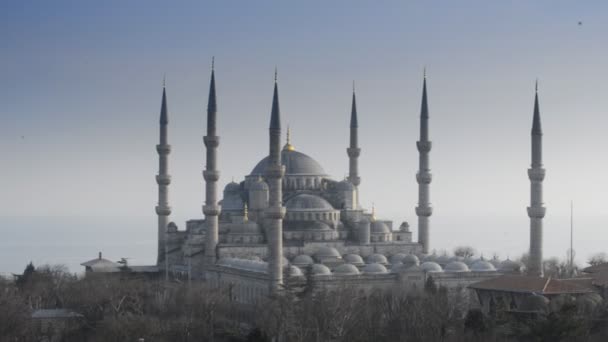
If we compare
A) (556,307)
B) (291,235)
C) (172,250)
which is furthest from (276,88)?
(556,307)

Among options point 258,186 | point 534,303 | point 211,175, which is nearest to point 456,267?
point 258,186

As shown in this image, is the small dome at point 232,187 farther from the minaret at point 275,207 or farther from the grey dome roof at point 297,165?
the minaret at point 275,207

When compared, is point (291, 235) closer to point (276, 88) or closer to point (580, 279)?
point (276, 88)

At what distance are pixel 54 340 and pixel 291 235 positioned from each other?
15.8m

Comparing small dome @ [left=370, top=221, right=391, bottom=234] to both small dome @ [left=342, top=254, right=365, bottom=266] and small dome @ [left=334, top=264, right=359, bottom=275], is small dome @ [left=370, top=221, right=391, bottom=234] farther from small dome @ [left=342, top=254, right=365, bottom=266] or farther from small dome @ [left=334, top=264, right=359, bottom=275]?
small dome @ [left=334, top=264, right=359, bottom=275]

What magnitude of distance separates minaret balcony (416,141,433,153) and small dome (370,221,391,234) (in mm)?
3890

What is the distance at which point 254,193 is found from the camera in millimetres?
52500

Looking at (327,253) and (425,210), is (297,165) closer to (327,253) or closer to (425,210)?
(425,210)

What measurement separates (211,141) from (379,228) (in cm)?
913

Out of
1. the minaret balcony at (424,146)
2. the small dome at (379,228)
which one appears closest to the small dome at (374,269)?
the small dome at (379,228)

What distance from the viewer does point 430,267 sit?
47250mm

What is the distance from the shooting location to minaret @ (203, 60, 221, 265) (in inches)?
1950

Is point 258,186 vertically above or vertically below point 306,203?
above

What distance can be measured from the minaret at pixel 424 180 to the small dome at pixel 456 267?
5132 mm
